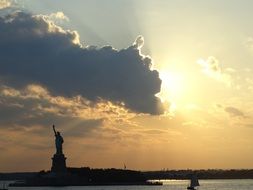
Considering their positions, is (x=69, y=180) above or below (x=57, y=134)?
below

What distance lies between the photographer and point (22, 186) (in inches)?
6270

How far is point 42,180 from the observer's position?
5541 inches

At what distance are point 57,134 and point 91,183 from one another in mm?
33014

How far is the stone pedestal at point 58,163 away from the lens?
128825mm

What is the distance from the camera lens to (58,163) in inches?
5113

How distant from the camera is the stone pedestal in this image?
129 meters

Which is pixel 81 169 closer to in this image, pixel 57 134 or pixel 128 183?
pixel 128 183

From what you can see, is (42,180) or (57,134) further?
(42,180)

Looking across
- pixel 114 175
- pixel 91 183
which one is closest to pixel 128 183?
pixel 114 175

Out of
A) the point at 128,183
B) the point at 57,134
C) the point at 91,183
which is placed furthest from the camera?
the point at 128,183

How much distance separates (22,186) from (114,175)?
25.8 meters

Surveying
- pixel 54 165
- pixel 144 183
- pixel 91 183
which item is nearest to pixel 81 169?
pixel 91 183

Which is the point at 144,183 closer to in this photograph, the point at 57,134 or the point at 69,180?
the point at 69,180

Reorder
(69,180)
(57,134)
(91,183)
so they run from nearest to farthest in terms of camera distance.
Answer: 1. (57,134)
2. (69,180)
3. (91,183)
